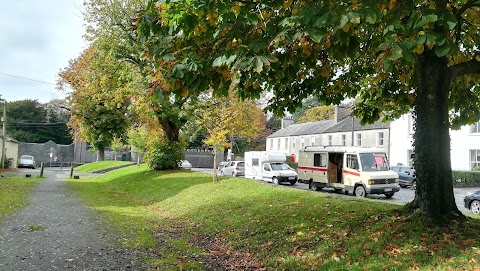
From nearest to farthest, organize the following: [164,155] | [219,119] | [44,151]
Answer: [219,119]
[164,155]
[44,151]

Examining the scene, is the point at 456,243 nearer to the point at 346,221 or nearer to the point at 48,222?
the point at 346,221

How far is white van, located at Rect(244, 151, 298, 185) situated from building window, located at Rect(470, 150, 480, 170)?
16470mm

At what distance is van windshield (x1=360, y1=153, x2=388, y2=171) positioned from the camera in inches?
792

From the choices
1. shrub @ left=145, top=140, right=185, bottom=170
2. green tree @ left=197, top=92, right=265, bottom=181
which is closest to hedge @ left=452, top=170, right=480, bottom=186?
green tree @ left=197, top=92, right=265, bottom=181

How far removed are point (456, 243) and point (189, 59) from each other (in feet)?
17.5

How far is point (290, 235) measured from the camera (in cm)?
882

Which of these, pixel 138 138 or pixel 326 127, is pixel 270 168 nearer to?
pixel 138 138

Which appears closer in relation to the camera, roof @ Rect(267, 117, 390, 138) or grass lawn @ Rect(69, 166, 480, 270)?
grass lawn @ Rect(69, 166, 480, 270)

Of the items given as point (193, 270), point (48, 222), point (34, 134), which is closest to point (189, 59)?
point (193, 270)

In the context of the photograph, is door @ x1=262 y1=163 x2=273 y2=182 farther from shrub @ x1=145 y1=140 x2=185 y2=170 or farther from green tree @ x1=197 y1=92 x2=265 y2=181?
shrub @ x1=145 y1=140 x2=185 y2=170

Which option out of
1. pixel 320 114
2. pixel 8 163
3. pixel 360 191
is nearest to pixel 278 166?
pixel 360 191

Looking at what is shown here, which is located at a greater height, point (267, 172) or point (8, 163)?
point (267, 172)

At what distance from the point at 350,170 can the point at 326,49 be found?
→ 46.1 feet

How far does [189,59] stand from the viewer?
6355mm
